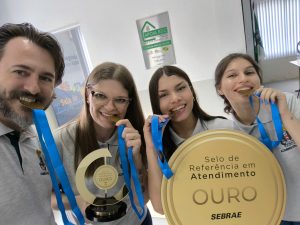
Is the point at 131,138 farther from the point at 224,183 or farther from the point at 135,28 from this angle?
the point at 135,28

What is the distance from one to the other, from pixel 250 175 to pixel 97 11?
2.22m

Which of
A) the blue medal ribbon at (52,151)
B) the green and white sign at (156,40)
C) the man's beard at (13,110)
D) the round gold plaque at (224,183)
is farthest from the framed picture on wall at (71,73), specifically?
the round gold plaque at (224,183)

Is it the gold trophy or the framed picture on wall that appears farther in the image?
the framed picture on wall

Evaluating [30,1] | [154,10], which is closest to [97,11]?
[154,10]

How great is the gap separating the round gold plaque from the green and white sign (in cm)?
159

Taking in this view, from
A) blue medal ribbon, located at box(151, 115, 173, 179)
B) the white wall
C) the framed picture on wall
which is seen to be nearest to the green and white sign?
the white wall

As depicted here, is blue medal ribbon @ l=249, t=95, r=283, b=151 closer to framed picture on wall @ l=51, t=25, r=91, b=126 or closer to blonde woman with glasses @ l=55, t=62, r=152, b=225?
blonde woman with glasses @ l=55, t=62, r=152, b=225

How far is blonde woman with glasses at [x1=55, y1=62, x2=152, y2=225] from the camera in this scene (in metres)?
0.81

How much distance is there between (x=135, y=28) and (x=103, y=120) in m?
1.57

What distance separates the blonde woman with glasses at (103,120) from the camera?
81 centimetres

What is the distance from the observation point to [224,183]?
23.3 inches

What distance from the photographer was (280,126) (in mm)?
581

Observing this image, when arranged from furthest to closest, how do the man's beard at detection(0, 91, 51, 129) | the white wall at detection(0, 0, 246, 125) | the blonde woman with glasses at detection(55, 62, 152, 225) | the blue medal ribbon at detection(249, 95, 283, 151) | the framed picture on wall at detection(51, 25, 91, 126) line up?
the framed picture on wall at detection(51, 25, 91, 126), the white wall at detection(0, 0, 246, 125), the blonde woman with glasses at detection(55, 62, 152, 225), the man's beard at detection(0, 91, 51, 129), the blue medal ribbon at detection(249, 95, 283, 151)

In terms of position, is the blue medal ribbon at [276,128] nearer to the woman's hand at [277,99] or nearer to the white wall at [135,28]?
the woman's hand at [277,99]
